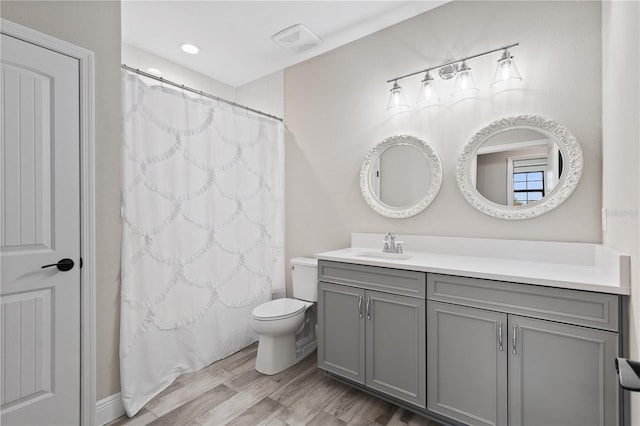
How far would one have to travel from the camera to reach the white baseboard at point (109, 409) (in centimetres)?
172

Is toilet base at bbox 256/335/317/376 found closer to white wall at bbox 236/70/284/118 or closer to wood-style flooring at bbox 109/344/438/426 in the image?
wood-style flooring at bbox 109/344/438/426

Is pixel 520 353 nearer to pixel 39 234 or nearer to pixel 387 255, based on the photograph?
pixel 387 255

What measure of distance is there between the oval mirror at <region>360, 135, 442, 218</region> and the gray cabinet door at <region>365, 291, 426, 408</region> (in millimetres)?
770

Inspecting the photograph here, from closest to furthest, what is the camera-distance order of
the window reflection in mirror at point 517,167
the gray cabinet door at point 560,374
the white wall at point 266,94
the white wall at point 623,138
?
the white wall at point 623,138, the gray cabinet door at point 560,374, the window reflection in mirror at point 517,167, the white wall at point 266,94

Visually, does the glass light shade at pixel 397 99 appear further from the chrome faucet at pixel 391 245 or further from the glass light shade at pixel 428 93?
the chrome faucet at pixel 391 245

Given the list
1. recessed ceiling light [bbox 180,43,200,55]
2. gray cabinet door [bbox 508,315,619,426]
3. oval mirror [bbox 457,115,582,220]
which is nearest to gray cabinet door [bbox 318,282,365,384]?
gray cabinet door [bbox 508,315,619,426]

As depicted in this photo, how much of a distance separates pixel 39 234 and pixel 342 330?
1.78m

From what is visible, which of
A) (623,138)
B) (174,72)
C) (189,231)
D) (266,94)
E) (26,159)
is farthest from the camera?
(266,94)

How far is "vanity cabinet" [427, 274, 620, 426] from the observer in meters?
1.27

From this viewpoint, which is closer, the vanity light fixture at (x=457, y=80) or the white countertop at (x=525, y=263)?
the white countertop at (x=525, y=263)

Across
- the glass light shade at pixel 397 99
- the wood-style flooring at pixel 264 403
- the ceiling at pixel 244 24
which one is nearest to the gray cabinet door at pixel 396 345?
the wood-style flooring at pixel 264 403

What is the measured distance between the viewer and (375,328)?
6.23 ft

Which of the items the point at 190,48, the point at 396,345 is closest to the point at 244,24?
the point at 190,48

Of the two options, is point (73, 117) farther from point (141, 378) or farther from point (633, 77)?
point (633, 77)
